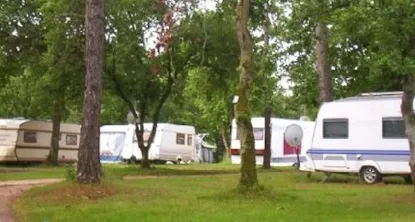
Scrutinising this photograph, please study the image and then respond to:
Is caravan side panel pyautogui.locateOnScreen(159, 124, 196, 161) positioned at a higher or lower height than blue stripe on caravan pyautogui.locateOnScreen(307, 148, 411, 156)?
higher

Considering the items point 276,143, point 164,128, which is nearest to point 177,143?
point 164,128

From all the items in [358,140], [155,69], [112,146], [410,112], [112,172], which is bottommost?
[112,172]

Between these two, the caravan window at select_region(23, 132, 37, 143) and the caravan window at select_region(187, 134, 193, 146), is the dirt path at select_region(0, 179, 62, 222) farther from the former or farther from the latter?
the caravan window at select_region(187, 134, 193, 146)

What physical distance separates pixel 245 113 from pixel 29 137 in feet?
75.5

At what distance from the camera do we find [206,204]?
12.9 metres

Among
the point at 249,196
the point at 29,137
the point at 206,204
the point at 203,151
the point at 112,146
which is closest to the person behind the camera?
the point at 206,204

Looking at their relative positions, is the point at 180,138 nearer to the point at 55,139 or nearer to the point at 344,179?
the point at 55,139

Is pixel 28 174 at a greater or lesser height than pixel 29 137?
lesser

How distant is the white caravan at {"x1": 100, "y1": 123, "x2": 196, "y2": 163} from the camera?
41.7 m

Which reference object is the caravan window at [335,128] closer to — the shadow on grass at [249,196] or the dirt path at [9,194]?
the shadow on grass at [249,196]

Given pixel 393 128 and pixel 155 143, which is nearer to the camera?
pixel 393 128

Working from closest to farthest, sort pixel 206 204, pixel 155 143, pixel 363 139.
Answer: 1. pixel 206 204
2. pixel 363 139
3. pixel 155 143

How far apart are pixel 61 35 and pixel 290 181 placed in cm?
1022

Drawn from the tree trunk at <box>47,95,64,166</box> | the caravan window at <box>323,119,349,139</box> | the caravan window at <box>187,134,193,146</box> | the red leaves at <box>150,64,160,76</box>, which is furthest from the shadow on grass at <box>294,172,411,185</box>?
the caravan window at <box>187,134,193,146</box>
